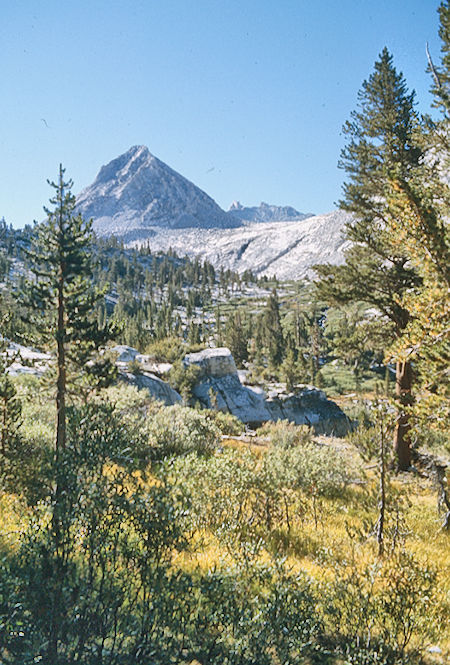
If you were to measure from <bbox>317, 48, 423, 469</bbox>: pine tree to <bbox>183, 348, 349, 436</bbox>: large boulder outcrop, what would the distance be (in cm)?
2688

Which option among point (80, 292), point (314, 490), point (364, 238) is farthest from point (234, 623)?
point (364, 238)

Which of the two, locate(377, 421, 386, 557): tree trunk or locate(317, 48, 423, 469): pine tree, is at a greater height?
locate(317, 48, 423, 469): pine tree

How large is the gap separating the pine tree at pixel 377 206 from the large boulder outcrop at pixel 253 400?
1058 inches

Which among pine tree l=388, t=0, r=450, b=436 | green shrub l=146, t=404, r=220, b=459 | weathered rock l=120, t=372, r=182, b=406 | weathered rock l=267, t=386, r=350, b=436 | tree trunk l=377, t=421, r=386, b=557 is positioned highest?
pine tree l=388, t=0, r=450, b=436

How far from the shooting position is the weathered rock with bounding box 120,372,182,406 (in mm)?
33438

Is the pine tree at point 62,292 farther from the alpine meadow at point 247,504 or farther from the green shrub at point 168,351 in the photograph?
the green shrub at point 168,351

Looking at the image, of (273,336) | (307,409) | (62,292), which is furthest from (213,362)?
(273,336)

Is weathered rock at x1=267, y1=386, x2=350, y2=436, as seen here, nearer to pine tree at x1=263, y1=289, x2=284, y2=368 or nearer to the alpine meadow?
pine tree at x1=263, y1=289, x2=284, y2=368

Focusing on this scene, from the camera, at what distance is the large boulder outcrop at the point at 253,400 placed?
143 feet

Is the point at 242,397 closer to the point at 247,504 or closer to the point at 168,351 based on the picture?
the point at 168,351

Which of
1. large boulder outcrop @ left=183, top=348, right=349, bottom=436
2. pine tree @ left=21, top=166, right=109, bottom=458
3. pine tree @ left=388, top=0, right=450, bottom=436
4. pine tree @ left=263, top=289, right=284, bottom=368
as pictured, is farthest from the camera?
pine tree @ left=263, top=289, right=284, bottom=368

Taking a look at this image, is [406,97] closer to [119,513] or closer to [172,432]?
[172,432]

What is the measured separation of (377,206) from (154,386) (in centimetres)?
2507

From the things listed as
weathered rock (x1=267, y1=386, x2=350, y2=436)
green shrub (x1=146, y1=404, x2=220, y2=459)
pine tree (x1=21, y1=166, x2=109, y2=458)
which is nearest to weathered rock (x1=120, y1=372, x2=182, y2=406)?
green shrub (x1=146, y1=404, x2=220, y2=459)
